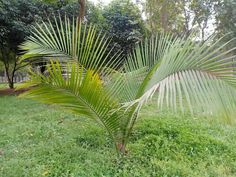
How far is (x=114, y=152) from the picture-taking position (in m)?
3.33

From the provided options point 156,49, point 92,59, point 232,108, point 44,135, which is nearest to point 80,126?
point 44,135

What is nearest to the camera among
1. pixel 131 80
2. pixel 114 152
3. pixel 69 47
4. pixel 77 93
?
pixel 77 93

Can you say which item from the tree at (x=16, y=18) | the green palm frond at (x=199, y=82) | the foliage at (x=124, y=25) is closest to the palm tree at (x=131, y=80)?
the green palm frond at (x=199, y=82)

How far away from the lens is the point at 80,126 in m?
4.57

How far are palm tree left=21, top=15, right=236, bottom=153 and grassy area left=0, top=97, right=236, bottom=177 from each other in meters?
0.38

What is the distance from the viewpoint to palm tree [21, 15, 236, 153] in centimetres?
180

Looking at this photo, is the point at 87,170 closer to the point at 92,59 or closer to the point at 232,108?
the point at 92,59

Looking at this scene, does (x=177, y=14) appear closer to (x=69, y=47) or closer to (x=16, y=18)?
(x=16, y=18)

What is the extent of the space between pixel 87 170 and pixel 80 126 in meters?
1.76

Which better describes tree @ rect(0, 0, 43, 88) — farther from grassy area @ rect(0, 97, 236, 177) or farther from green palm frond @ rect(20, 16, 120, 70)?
green palm frond @ rect(20, 16, 120, 70)

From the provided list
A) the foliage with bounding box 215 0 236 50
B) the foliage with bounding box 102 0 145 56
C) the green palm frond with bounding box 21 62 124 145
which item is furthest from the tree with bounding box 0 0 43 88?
the green palm frond with bounding box 21 62 124 145

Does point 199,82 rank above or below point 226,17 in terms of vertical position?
below

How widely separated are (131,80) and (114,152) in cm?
92

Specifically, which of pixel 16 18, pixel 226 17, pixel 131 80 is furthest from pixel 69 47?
pixel 226 17
